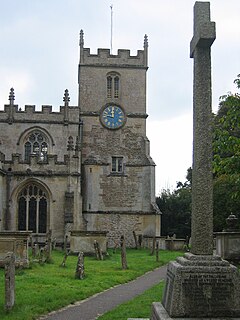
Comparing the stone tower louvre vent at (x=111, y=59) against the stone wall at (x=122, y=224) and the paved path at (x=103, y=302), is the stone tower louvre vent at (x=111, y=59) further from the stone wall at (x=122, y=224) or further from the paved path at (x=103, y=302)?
the paved path at (x=103, y=302)

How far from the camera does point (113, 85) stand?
37562 mm

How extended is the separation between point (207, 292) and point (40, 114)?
1185 inches

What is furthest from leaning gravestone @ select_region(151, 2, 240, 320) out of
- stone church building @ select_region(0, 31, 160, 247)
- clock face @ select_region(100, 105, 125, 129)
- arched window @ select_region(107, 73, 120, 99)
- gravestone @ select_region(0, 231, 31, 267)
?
arched window @ select_region(107, 73, 120, 99)

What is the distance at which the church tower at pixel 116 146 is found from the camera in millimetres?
35156

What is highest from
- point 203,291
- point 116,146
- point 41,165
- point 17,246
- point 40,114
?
point 40,114

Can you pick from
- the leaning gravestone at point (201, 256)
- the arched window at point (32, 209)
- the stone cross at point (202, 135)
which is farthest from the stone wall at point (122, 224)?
the stone cross at point (202, 135)

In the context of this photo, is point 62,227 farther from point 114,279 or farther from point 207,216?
point 207,216

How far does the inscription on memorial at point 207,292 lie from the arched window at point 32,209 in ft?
82.4

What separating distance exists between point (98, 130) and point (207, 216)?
2991 centimetres

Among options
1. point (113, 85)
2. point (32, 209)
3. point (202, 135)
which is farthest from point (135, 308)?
point (113, 85)

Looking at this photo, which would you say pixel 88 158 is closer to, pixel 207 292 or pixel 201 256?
pixel 201 256

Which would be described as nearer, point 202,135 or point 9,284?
point 202,135

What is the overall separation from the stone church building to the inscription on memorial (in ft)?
79.7

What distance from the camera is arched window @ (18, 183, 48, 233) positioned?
3091 cm
